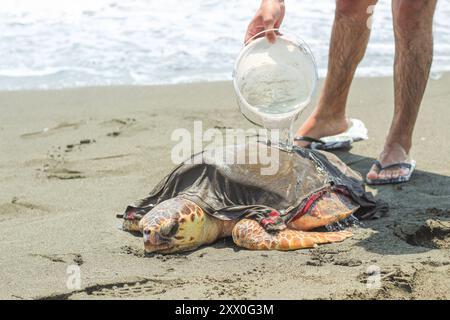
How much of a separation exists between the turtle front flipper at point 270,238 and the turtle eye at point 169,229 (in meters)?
0.26

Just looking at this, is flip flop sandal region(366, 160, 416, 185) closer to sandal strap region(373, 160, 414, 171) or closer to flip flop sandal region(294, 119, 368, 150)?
sandal strap region(373, 160, 414, 171)

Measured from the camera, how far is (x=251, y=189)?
11.1 ft

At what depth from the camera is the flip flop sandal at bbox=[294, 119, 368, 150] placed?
461cm

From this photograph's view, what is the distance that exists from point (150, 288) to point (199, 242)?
1.68 feet

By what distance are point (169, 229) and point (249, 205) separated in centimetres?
41

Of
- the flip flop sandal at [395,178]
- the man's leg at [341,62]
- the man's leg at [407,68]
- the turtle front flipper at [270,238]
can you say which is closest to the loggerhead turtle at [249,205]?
the turtle front flipper at [270,238]

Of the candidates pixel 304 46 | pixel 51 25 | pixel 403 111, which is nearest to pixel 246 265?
pixel 304 46

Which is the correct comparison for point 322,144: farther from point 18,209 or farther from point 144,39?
point 144,39

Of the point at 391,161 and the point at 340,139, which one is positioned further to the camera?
the point at 340,139

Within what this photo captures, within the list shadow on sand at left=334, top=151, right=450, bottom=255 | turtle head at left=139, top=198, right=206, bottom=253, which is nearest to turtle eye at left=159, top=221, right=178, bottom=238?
turtle head at left=139, top=198, right=206, bottom=253

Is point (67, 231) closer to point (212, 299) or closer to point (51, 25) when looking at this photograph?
point (212, 299)

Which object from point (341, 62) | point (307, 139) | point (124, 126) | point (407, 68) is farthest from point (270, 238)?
point (124, 126)

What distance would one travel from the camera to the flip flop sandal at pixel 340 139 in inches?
181

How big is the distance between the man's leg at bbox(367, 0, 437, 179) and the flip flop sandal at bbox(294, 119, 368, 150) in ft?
1.73
